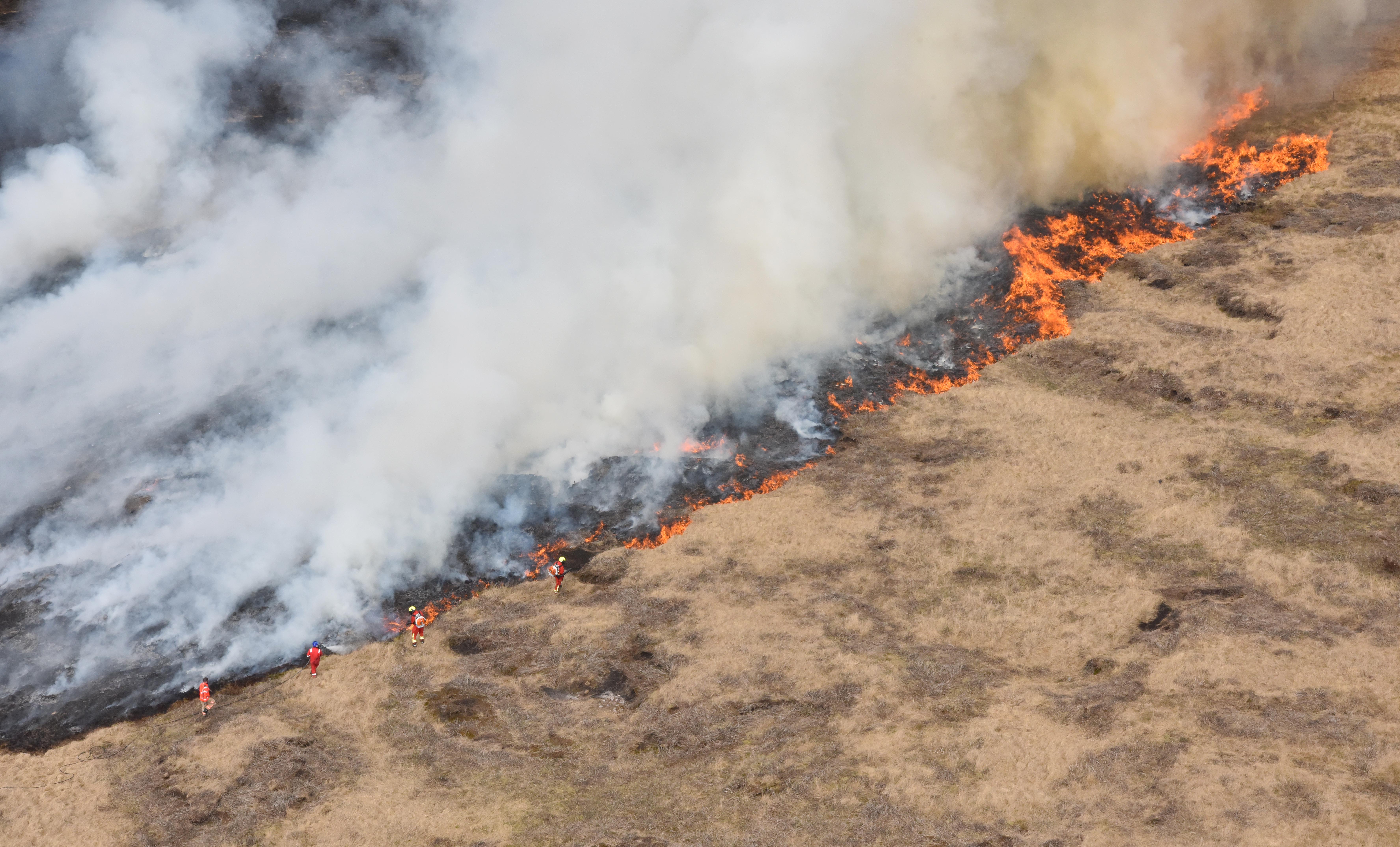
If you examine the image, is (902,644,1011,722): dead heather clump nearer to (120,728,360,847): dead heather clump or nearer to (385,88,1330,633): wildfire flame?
(385,88,1330,633): wildfire flame

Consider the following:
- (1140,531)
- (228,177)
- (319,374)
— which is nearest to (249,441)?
(319,374)

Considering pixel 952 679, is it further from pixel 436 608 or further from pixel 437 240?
pixel 437 240

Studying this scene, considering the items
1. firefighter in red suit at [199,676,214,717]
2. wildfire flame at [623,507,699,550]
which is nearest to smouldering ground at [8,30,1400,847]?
firefighter in red suit at [199,676,214,717]

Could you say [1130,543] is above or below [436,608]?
below

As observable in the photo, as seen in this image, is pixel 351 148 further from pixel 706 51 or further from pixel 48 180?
pixel 706 51

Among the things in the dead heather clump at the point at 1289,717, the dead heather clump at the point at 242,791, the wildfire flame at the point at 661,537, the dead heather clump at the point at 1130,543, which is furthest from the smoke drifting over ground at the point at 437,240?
the dead heather clump at the point at 1289,717

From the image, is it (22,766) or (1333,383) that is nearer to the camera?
(22,766)

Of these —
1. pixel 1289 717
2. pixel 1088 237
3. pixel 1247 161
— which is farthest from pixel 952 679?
pixel 1247 161
